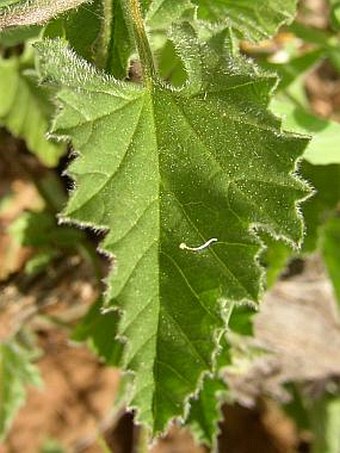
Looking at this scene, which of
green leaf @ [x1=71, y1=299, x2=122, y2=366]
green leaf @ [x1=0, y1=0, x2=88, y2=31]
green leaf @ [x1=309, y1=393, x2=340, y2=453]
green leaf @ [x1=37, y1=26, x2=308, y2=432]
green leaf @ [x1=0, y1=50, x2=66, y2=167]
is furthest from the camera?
green leaf @ [x1=309, y1=393, x2=340, y2=453]

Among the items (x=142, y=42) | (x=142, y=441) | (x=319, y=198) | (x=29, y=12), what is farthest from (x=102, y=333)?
(x=29, y=12)

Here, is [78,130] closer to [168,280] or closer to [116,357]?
[168,280]

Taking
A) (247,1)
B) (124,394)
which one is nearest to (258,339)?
(124,394)

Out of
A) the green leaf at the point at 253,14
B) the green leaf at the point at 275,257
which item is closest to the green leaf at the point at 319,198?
the green leaf at the point at 275,257

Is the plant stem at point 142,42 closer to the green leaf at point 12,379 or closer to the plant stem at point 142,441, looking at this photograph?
the plant stem at point 142,441

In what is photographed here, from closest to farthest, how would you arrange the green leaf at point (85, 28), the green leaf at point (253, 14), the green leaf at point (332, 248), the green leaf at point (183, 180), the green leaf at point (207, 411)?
the green leaf at point (183, 180) < the green leaf at point (85, 28) < the green leaf at point (253, 14) < the green leaf at point (207, 411) < the green leaf at point (332, 248)

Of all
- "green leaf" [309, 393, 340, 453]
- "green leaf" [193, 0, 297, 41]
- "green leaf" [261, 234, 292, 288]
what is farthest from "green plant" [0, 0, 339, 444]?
"green leaf" [309, 393, 340, 453]

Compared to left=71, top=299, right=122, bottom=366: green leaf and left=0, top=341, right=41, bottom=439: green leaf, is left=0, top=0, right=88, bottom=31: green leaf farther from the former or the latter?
left=0, top=341, right=41, bottom=439: green leaf
